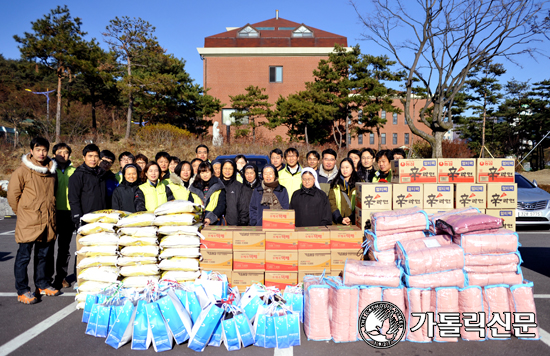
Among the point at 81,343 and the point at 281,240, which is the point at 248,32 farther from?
the point at 81,343

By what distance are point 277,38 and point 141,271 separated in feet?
105

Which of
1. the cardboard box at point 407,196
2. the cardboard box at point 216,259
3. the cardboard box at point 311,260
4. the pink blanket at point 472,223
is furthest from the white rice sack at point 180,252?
the pink blanket at point 472,223

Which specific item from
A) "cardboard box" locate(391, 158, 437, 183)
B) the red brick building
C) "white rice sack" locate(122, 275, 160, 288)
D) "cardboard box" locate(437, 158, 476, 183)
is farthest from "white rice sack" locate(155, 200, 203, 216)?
the red brick building

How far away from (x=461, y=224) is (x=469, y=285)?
0.62m

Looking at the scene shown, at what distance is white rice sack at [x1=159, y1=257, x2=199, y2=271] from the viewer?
387 centimetres

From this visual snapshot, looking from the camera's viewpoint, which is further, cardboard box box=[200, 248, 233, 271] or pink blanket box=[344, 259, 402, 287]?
cardboard box box=[200, 248, 233, 271]

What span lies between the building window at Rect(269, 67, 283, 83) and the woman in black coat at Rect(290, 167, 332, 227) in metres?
29.1

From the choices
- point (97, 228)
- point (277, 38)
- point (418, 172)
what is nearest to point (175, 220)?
point (97, 228)

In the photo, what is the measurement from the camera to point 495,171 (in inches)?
168

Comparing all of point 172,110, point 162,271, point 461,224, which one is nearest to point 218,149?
point 172,110

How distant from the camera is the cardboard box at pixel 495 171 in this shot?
4.25 metres

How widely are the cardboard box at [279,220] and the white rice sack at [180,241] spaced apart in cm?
87

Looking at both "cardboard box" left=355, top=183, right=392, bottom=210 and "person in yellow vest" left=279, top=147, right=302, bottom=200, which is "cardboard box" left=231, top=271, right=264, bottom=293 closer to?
"cardboard box" left=355, top=183, right=392, bottom=210

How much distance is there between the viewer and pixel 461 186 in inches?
167
